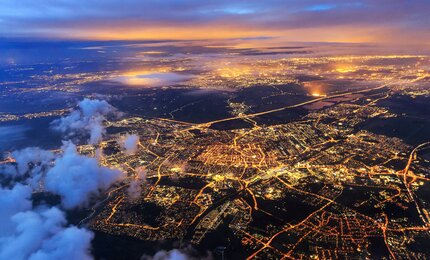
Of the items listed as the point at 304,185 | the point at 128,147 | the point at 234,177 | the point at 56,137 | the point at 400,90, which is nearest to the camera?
the point at 304,185

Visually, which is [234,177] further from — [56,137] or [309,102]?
[309,102]

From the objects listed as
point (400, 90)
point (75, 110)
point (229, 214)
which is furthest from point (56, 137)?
point (400, 90)

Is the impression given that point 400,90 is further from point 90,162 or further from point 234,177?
point 90,162

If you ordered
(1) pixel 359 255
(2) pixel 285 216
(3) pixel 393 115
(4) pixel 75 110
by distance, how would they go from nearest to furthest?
(1) pixel 359 255 < (2) pixel 285 216 < (3) pixel 393 115 < (4) pixel 75 110

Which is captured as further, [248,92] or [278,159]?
[248,92]

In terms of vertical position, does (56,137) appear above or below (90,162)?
below

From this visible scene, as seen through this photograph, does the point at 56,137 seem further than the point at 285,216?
Yes

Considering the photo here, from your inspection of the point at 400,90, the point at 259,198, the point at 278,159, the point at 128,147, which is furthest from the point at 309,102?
the point at 259,198

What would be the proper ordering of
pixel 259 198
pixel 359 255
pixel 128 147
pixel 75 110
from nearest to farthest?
1. pixel 359 255
2. pixel 259 198
3. pixel 128 147
4. pixel 75 110

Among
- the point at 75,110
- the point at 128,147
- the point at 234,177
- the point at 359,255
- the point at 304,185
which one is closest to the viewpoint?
the point at 359,255
